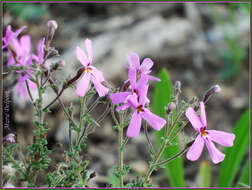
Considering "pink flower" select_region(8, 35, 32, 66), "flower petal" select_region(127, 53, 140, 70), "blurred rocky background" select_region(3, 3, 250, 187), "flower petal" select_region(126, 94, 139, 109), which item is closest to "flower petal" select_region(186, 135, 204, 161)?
"flower petal" select_region(126, 94, 139, 109)

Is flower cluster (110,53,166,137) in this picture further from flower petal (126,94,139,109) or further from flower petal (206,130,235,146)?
flower petal (206,130,235,146)

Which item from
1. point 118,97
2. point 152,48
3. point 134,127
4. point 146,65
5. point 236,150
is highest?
point 152,48

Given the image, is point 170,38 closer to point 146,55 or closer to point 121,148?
point 146,55

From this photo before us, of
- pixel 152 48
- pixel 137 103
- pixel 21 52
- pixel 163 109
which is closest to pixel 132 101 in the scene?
pixel 137 103

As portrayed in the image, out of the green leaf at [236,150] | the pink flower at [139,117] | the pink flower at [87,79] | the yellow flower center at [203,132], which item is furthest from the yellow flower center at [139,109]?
the green leaf at [236,150]

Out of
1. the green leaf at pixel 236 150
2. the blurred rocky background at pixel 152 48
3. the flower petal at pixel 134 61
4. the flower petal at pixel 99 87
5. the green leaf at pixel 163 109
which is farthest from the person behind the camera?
the blurred rocky background at pixel 152 48

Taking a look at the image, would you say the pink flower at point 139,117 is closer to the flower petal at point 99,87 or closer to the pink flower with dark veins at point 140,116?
the pink flower with dark veins at point 140,116

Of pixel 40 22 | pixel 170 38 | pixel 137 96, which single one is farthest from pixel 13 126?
pixel 170 38

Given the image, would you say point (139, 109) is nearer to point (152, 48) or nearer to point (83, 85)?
point (83, 85)
